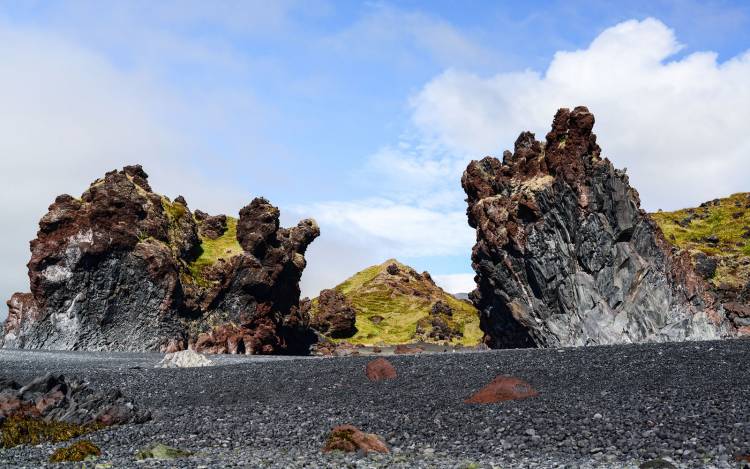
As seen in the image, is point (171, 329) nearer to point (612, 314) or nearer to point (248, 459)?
point (612, 314)

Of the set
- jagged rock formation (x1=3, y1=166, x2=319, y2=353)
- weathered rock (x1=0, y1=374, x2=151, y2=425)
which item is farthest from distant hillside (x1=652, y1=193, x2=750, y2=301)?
weathered rock (x1=0, y1=374, x2=151, y2=425)

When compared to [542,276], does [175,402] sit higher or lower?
lower

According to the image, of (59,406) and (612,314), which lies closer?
(59,406)

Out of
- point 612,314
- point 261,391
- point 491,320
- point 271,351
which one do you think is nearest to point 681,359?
point 261,391

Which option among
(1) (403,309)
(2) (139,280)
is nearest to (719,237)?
(1) (403,309)

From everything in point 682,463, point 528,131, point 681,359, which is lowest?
point 682,463

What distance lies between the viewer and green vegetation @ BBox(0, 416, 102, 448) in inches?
649

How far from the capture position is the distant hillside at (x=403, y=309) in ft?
295

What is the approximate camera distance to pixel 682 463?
38.7ft

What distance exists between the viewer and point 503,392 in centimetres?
1891

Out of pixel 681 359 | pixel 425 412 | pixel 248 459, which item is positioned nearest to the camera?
pixel 248 459

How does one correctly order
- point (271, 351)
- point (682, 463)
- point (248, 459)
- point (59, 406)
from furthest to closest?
1. point (271, 351)
2. point (59, 406)
3. point (248, 459)
4. point (682, 463)

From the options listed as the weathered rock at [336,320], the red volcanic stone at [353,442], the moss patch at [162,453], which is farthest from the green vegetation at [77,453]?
the weathered rock at [336,320]

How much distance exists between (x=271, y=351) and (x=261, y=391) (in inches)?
1721
